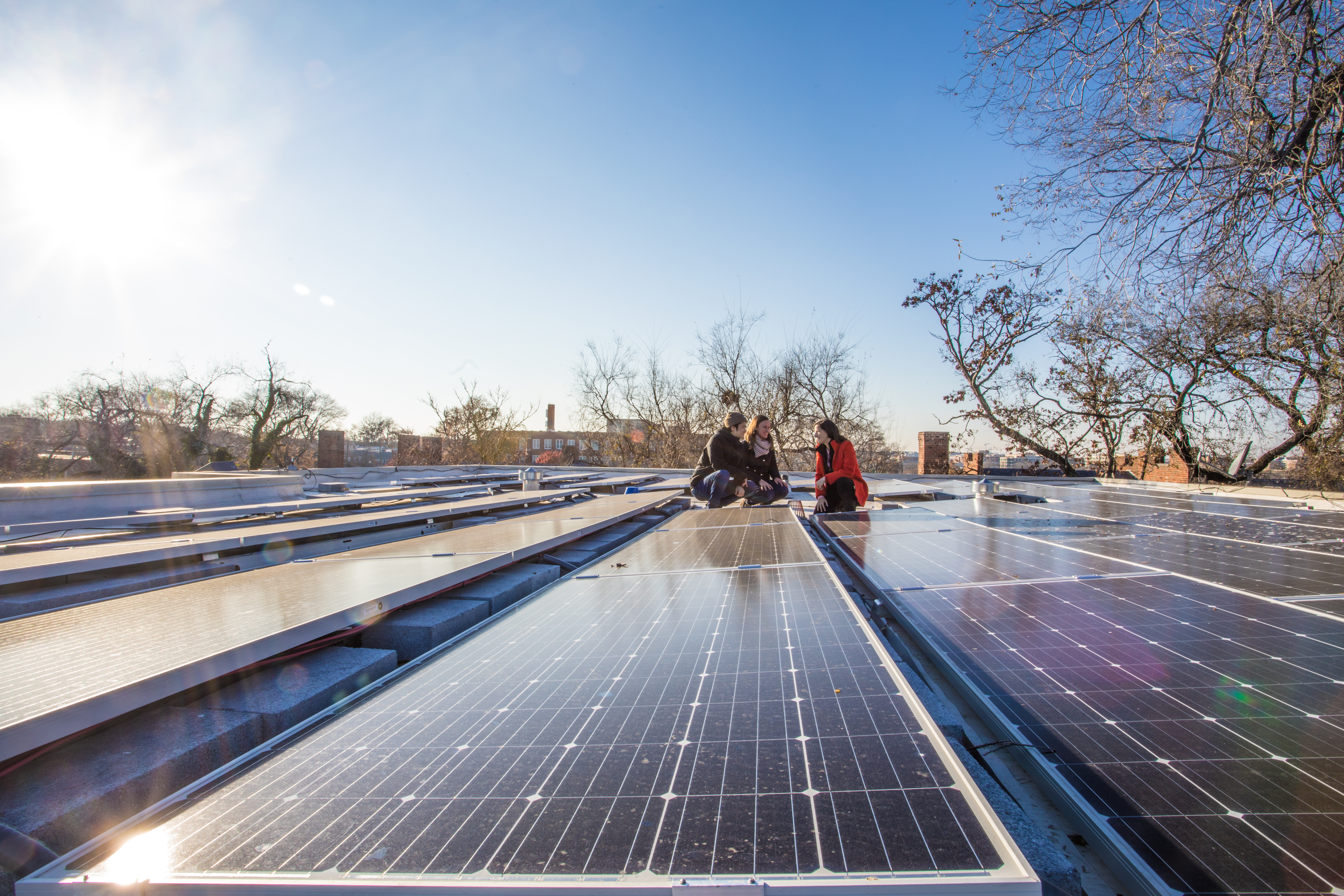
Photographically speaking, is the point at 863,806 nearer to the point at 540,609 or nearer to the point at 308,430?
the point at 540,609

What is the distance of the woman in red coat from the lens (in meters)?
6.86

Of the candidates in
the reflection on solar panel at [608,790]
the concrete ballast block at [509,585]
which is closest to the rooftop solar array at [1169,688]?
the reflection on solar panel at [608,790]

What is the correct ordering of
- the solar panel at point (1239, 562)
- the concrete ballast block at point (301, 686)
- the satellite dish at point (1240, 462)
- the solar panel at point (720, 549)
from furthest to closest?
the satellite dish at point (1240, 462), the solar panel at point (720, 549), the solar panel at point (1239, 562), the concrete ballast block at point (301, 686)

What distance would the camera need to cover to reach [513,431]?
22.9 m

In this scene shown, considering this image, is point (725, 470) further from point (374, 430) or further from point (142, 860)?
point (374, 430)

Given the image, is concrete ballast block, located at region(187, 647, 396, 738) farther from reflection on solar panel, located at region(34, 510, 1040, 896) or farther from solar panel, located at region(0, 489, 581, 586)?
solar panel, located at region(0, 489, 581, 586)

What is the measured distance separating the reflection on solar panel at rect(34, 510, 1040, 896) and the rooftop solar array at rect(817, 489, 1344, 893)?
1.20ft

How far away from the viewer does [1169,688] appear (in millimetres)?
1615

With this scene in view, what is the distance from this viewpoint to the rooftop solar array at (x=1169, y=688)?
1008 mm

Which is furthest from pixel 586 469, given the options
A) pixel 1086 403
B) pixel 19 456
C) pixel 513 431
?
pixel 19 456

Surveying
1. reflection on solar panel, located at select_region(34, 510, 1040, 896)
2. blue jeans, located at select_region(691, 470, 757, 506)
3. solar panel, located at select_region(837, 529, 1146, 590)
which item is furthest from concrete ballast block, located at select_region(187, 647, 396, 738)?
blue jeans, located at select_region(691, 470, 757, 506)

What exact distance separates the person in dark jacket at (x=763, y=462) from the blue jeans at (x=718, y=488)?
0.49 ft

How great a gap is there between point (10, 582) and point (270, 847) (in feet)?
10.4

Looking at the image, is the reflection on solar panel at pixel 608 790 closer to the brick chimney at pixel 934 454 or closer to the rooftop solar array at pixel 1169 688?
the rooftop solar array at pixel 1169 688
